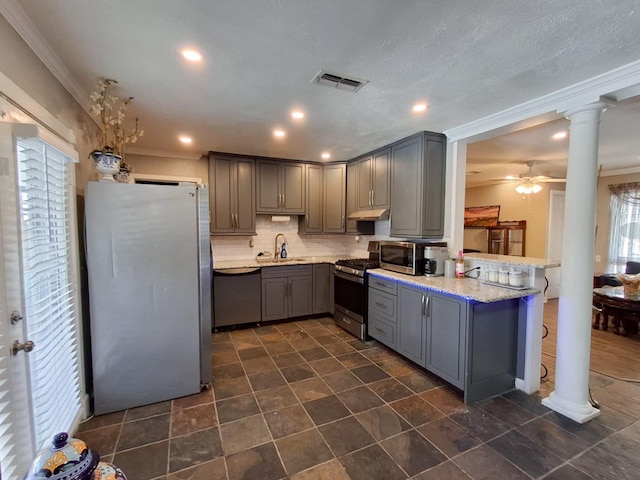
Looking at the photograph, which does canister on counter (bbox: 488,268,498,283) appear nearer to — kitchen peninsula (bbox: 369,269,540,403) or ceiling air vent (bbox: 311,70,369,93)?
kitchen peninsula (bbox: 369,269,540,403)

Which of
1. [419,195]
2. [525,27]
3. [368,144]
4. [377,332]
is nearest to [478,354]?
[377,332]

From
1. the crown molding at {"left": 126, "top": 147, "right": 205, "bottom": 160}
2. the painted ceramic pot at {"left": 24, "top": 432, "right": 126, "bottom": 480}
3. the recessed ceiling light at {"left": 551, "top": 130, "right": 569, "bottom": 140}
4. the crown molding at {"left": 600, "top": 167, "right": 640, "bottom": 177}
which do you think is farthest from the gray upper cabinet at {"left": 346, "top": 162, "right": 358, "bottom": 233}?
the crown molding at {"left": 600, "top": 167, "right": 640, "bottom": 177}

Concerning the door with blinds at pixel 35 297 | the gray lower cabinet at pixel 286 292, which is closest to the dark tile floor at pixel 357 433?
the door with blinds at pixel 35 297

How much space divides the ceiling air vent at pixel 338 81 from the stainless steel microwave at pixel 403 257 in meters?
1.71

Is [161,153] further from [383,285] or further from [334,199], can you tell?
[383,285]

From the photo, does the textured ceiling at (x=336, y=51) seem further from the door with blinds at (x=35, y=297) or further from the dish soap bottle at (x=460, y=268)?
the dish soap bottle at (x=460, y=268)

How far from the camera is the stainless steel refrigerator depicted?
221 centimetres

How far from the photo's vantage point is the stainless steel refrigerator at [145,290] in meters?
2.21

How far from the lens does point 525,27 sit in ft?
4.96

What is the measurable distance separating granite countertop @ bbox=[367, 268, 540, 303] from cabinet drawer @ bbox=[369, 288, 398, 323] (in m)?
0.24

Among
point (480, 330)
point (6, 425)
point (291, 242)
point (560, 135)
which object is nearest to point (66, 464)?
point (6, 425)

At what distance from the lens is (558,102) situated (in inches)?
89.1

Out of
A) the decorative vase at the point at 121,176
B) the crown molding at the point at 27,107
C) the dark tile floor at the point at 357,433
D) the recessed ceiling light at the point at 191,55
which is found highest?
the recessed ceiling light at the point at 191,55

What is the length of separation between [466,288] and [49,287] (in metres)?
2.99
